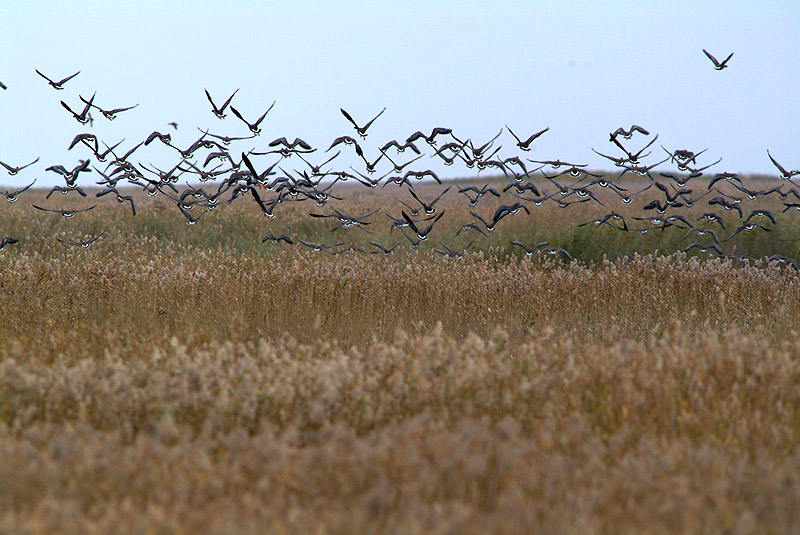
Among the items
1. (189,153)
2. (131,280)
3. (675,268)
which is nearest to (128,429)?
(131,280)

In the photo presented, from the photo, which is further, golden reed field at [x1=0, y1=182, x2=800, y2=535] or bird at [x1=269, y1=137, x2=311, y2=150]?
bird at [x1=269, y1=137, x2=311, y2=150]

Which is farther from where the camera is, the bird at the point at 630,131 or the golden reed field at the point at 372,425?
the bird at the point at 630,131

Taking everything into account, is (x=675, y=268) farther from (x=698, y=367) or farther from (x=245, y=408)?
(x=245, y=408)

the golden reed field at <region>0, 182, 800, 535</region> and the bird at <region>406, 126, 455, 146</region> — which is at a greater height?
the bird at <region>406, 126, 455, 146</region>

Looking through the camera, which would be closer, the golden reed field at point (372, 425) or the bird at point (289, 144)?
the golden reed field at point (372, 425)

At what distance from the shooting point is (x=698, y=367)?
526 centimetres

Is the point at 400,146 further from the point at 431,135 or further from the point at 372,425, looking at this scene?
the point at 372,425

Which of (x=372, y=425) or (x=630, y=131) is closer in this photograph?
(x=372, y=425)

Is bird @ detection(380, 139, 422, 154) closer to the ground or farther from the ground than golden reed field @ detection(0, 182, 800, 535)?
farther from the ground

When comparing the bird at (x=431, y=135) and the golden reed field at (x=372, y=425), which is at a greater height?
the bird at (x=431, y=135)

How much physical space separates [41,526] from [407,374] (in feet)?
8.62

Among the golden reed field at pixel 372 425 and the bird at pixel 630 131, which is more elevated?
the bird at pixel 630 131

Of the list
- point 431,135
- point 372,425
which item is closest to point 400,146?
point 431,135

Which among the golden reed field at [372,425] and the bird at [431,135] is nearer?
the golden reed field at [372,425]
